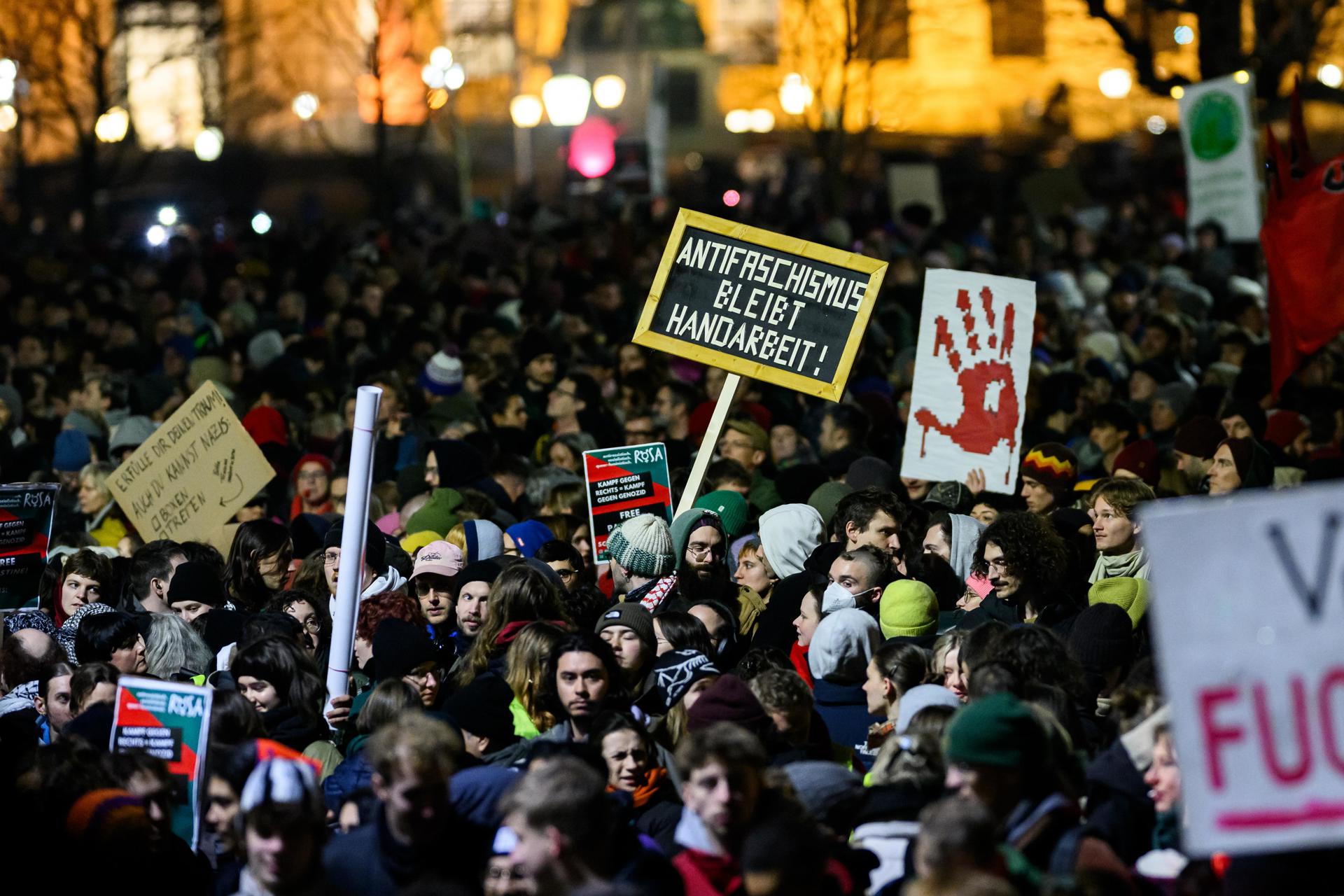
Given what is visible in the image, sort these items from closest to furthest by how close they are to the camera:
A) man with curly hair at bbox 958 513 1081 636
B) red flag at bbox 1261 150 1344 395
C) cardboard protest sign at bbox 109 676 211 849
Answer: cardboard protest sign at bbox 109 676 211 849 → man with curly hair at bbox 958 513 1081 636 → red flag at bbox 1261 150 1344 395

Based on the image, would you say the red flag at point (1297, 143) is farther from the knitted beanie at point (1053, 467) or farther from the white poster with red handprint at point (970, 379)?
the knitted beanie at point (1053, 467)

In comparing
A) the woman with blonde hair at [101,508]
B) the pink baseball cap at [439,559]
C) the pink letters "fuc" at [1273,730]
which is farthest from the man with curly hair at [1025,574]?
the woman with blonde hair at [101,508]

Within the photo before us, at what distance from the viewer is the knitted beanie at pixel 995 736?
16.3ft

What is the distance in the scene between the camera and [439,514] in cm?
969

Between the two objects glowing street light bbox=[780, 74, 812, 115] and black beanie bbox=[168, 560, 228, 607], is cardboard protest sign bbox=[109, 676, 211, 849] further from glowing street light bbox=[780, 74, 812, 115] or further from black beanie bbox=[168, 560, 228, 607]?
glowing street light bbox=[780, 74, 812, 115]

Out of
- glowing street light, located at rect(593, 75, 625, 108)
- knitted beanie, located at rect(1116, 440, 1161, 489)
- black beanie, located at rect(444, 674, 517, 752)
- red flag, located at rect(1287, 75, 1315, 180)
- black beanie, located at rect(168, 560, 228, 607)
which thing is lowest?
black beanie, located at rect(444, 674, 517, 752)

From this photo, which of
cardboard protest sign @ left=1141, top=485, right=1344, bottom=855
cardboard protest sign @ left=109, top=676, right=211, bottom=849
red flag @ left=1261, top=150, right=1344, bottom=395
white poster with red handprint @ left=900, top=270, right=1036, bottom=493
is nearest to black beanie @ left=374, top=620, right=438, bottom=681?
cardboard protest sign @ left=109, top=676, right=211, bottom=849

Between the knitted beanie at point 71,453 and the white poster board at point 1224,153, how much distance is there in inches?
409

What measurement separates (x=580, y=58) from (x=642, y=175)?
41208 millimetres

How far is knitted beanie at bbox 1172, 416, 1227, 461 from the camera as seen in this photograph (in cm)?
1048

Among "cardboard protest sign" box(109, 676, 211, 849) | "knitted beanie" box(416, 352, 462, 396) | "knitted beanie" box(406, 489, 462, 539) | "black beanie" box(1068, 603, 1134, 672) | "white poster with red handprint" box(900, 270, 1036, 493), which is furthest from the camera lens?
"knitted beanie" box(416, 352, 462, 396)

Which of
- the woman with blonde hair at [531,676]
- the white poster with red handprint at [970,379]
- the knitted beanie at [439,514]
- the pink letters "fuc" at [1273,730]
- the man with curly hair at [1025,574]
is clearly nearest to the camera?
the pink letters "fuc" at [1273,730]

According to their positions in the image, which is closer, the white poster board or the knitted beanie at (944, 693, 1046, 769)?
Answer: the knitted beanie at (944, 693, 1046, 769)

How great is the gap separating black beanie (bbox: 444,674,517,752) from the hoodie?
272cm
